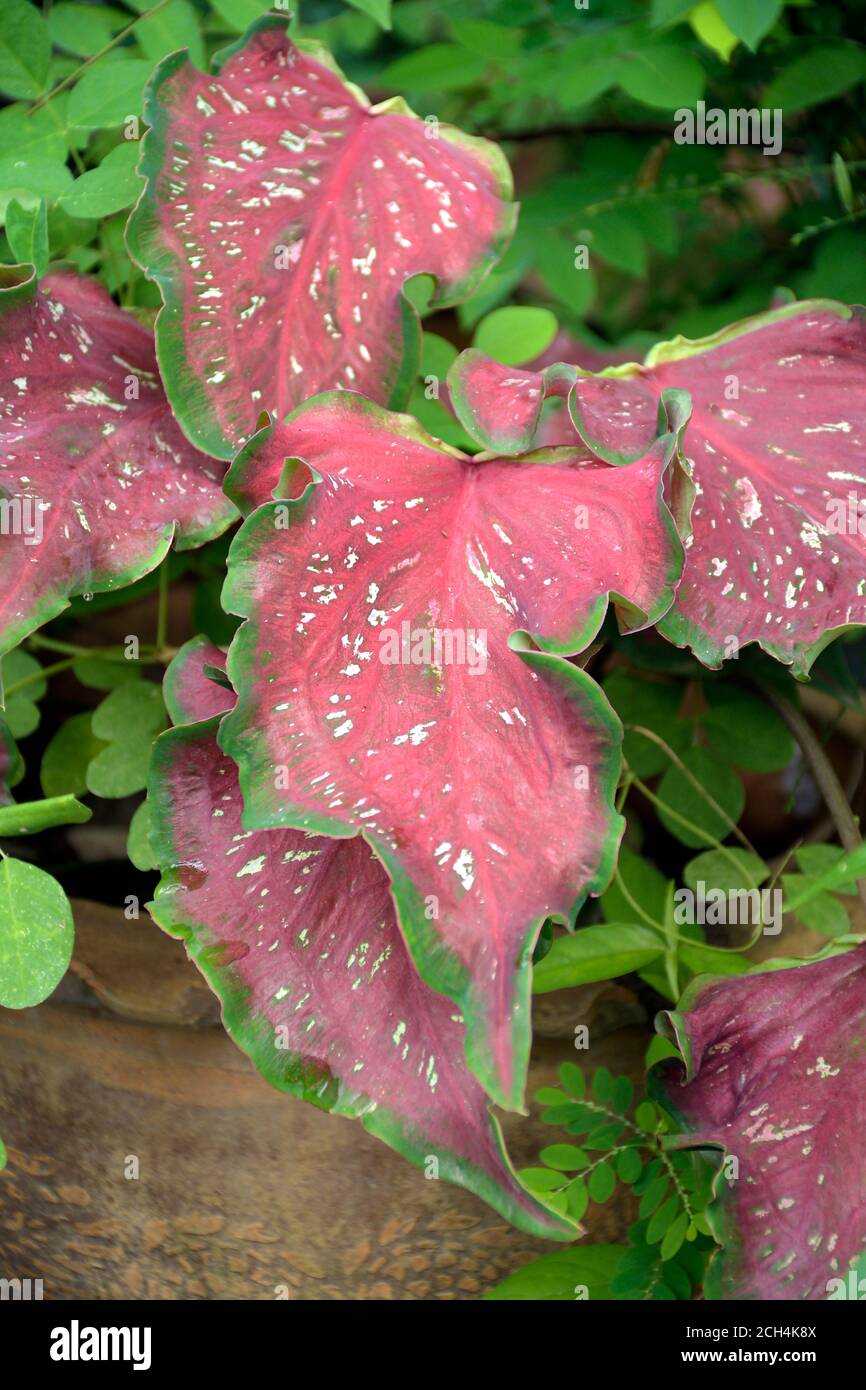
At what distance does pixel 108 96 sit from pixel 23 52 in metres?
0.06

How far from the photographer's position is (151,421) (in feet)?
1.93

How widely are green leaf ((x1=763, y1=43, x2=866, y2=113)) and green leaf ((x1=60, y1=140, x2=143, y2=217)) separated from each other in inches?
16.3

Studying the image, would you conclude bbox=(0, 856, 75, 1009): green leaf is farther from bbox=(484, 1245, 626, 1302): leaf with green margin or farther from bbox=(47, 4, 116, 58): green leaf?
bbox=(47, 4, 116, 58): green leaf

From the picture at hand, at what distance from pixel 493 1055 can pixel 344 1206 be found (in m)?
0.26

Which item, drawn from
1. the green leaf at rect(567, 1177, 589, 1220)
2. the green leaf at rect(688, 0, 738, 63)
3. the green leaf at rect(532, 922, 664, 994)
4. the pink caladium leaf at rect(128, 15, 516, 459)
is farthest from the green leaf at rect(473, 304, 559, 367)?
the green leaf at rect(567, 1177, 589, 1220)

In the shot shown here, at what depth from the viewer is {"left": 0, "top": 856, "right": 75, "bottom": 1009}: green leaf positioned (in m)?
0.51

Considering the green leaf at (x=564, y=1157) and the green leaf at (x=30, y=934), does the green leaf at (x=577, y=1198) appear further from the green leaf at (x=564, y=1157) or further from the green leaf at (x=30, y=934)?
the green leaf at (x=30, y=934)

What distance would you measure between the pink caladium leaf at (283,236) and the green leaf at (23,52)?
131 mm

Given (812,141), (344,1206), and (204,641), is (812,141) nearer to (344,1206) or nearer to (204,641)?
(204,641)

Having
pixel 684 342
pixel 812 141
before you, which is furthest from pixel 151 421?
pixel 812 141

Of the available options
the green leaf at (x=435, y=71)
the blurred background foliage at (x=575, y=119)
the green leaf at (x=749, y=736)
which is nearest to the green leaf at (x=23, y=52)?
the blurred background foliage at (x=575, y=119)

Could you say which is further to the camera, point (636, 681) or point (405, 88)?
point (405, 88)
